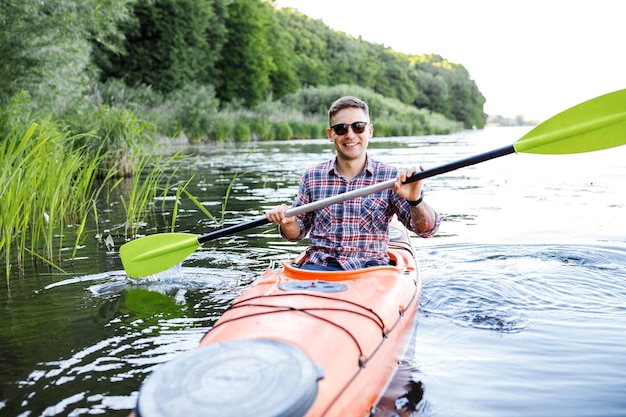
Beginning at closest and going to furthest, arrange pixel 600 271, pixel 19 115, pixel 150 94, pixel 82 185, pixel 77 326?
Answer: pixel 77 326 → pixel 600 271 → pixel 82 185 → pixel 19 115 → pixel 150 94

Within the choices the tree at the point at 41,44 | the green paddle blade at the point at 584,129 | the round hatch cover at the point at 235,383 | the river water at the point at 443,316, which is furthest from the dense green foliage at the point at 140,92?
the green paddle blade at the point at 584,129

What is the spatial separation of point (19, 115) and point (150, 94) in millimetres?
14308

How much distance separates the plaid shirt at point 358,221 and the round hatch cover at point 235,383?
1.24 meters

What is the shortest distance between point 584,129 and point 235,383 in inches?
92.2

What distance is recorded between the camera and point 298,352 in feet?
6.00

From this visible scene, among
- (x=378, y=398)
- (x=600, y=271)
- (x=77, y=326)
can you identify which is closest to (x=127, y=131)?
(x=77, y=326)

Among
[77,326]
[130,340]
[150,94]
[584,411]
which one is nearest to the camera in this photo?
[584,411]

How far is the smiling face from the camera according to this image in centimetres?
298

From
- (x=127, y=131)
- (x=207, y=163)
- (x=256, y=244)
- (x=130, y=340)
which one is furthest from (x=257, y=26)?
(x=130, y=340)

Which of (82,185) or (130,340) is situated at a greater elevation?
(82,185)

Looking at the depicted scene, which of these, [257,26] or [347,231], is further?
[257,26]

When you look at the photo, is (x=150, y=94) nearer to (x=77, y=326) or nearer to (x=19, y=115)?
(x=19, y=115)

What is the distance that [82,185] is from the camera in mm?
4406

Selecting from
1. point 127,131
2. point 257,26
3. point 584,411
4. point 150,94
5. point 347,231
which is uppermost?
point 257,26
